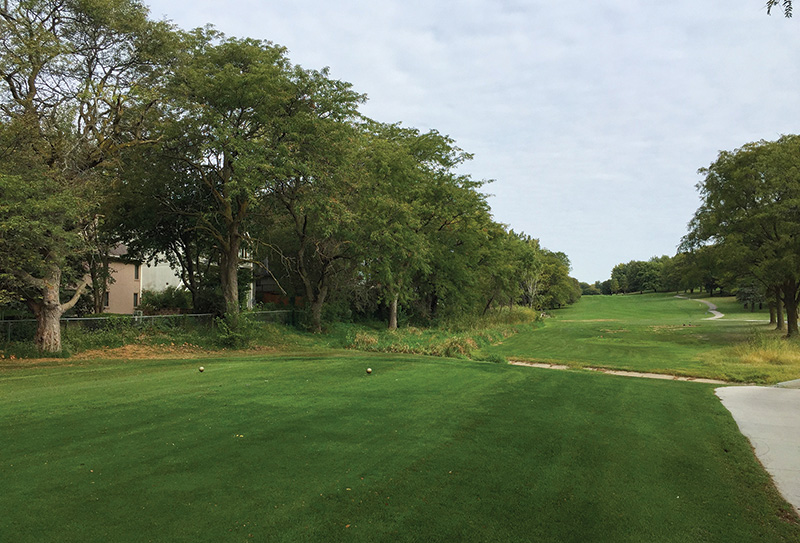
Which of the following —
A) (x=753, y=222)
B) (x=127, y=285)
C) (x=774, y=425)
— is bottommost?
(x=774, y=425)

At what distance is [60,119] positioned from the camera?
16.8m

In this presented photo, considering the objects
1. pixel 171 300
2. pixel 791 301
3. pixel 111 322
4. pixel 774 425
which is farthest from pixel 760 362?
pixel 171 300

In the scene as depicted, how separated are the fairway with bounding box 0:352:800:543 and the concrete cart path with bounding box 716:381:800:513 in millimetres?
233

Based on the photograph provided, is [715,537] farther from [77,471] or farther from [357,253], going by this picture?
[357,253]

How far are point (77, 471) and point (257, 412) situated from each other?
2.90 metres

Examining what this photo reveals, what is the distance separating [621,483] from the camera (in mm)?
5195

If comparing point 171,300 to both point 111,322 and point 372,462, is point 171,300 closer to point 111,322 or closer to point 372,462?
point 111,322

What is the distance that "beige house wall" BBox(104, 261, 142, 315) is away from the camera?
36656mm

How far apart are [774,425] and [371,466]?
22.8ft

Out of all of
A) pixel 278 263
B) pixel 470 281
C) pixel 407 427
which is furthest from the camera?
pixel 470 281

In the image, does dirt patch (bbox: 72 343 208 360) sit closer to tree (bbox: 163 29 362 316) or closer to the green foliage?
tree (bbox: 163 29 362 316)

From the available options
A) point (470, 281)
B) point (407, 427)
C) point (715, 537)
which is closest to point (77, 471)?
point (407, 427)

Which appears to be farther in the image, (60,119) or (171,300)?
(171,300)

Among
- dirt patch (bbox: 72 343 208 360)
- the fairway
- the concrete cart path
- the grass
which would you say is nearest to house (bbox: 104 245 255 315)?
dirt patch (bbox: 72 343 208 360)
